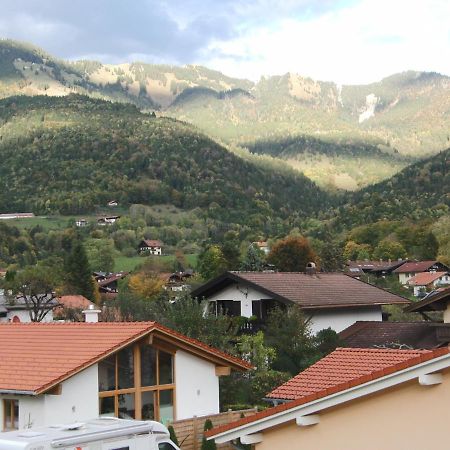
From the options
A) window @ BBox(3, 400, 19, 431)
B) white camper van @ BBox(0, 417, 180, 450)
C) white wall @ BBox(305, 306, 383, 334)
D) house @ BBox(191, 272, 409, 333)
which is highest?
house @ BBox(191, 272, 409, 333)

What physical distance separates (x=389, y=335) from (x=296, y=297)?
477cm

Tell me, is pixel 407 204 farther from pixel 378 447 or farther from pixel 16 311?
pixel 378 447

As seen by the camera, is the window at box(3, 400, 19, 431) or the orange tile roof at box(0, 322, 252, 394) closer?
the orange tile roof at box(0, 322, 252, 394)

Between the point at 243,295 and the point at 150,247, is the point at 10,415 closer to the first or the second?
the point at 243,295

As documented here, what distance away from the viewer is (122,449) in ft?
38.5

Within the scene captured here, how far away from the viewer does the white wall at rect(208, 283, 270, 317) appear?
126 ft

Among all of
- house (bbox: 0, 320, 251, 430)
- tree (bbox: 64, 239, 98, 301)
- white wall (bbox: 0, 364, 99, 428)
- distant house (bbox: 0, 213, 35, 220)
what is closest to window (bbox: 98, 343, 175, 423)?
house (bbox: 0, 320, 251, 430)

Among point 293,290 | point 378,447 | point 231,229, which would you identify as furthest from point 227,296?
point 231,229

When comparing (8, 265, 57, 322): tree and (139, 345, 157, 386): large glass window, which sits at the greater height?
(8, 265, 57, 322): tree

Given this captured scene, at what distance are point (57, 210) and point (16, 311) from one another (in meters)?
123

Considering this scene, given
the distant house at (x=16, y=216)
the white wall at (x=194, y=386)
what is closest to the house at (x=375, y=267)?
the distant house at (x=16, y=216)

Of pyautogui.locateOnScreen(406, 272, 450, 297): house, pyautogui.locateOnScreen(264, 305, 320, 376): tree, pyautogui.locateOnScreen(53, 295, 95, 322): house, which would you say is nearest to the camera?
pyautogui.locateOnScreen(264, 305, 320, 376): tree

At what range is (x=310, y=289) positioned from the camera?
129ft

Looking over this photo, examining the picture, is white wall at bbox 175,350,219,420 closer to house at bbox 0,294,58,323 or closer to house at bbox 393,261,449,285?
house at bbox 0,294,58,323
